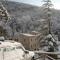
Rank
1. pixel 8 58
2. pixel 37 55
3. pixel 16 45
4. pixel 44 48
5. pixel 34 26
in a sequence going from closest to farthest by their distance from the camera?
pixel 8 58, pixel 16 45, pixel 37 55, pixel 44 48, pixel 34 26

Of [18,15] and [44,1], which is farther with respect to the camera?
[18,15]

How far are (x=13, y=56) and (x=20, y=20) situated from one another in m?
41.2

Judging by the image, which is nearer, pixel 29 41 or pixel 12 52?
pixel 12 52

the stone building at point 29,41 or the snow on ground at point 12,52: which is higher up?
the snow on ground at point 12,52

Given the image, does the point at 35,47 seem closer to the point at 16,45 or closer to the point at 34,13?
the point at 34,13

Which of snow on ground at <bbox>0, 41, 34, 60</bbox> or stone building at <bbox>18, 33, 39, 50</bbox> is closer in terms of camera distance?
snow on ground at <bbox>0, 41, 34, 60</bbox>

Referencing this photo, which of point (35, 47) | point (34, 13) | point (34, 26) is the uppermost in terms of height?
point (34, 13)

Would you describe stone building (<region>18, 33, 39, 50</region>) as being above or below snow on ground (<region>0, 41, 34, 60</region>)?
below

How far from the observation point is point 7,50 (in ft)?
26.2

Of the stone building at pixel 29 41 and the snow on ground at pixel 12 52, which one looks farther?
the stone building at pixel 29 41

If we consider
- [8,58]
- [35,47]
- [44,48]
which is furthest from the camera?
[35,47]

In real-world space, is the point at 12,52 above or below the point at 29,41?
above

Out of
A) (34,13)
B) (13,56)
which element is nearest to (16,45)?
(13,56)

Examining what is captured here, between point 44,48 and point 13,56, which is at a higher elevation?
point 13,56
